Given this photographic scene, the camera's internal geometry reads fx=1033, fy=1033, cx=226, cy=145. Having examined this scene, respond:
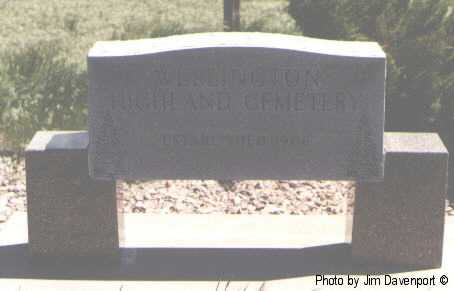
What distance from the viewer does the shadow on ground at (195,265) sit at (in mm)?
6211

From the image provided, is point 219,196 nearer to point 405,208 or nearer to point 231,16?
point 405,208

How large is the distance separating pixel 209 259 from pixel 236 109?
1.00m

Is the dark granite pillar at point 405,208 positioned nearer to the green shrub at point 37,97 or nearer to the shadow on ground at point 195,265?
the shadow on ground at point 195,265

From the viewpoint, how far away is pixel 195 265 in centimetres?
638

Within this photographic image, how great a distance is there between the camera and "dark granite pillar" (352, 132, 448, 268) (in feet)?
20.4

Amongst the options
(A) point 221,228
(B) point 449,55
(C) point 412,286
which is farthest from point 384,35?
(C) point 412,286

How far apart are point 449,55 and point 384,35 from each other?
602 millimetres

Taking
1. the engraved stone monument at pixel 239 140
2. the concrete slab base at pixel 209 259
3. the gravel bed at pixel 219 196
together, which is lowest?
the gravel bed at pixel 219 196

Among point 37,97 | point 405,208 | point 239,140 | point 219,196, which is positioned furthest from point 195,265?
point 37,97

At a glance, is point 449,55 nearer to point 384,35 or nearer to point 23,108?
point 384,35

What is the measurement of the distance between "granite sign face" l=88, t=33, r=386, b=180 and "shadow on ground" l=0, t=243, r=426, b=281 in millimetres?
562

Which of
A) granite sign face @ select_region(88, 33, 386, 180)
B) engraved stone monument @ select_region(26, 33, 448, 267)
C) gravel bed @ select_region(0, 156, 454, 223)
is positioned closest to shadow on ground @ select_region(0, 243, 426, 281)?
engraved stone monument @ select_region(26, 33, 448, 267)

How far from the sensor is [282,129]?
619cm

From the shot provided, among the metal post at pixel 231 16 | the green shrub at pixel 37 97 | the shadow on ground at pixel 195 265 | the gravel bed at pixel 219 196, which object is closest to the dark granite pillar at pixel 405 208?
the shadow on ground at pixel 195 265
